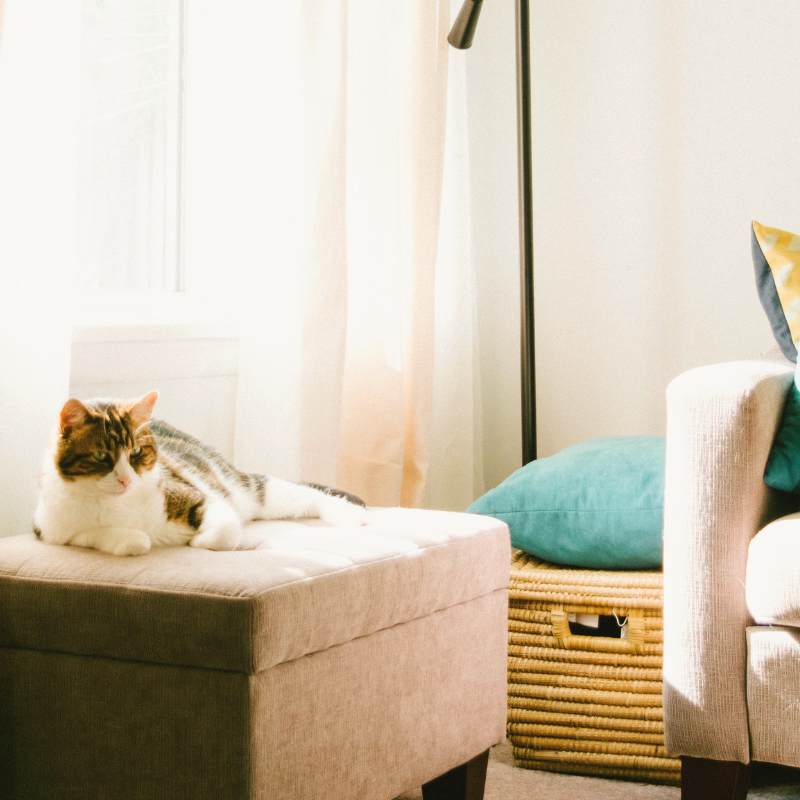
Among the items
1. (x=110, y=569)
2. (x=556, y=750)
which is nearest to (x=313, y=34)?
(x=110, y=569)

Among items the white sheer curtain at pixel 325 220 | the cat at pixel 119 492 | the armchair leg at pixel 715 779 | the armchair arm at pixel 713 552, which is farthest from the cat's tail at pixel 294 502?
the armchair leg at pixel 715 779

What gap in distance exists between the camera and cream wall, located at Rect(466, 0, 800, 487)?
258 centimetres

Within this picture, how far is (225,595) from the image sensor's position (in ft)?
3.50

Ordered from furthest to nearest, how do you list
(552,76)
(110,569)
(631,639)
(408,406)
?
(552,76), (408,406), (631,639), (110,569)

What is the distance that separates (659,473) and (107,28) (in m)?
1.48

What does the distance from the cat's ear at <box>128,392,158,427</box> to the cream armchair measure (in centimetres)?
74

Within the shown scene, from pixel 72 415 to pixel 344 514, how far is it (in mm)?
481

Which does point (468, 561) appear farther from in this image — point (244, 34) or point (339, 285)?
point (244, 34)

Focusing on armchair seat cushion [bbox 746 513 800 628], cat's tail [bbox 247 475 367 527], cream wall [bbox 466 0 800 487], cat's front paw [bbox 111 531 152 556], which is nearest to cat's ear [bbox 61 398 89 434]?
cat's front paw [bbox 111 531 152 556]

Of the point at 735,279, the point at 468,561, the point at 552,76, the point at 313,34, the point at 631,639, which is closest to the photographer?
the point at 468,561

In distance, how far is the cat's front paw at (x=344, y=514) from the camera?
1.52 meters

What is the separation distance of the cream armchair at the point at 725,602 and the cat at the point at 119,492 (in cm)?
64

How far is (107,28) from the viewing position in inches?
83.5

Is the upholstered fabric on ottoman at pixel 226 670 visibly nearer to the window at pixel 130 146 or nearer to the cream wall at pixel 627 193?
the window at pixel 130 146
